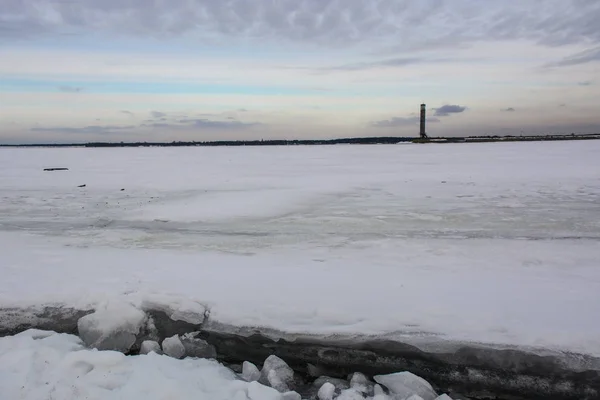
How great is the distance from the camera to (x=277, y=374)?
9.11ft

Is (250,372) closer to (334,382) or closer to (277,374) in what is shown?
(277,374)

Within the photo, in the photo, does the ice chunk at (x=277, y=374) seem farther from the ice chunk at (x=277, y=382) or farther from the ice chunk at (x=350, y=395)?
the ice chunk at (x=350, y=395)

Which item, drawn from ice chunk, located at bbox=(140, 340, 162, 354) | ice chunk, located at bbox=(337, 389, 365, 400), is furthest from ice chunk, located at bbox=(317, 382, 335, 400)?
ice chunk, located at bbox=(140, 340, 162, 354)

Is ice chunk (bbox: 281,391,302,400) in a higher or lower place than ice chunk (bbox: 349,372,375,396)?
higher

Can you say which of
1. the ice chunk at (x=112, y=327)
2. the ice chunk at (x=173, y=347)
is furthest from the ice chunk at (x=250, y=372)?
the ice chunk at (x=112, y=327)

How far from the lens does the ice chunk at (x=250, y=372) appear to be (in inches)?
110

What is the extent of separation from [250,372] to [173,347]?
0.60 m

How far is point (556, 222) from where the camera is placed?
6.18 meters

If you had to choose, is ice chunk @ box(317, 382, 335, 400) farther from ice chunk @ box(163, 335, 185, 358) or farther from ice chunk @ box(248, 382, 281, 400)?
ice chunk @ box(163, 335, 185, 358)

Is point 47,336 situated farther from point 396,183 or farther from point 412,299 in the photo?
point 396,183

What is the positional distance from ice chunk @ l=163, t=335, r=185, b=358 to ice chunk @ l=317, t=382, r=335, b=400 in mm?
1013

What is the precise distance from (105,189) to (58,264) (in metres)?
6.84

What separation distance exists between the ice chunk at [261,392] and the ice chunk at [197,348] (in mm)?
594

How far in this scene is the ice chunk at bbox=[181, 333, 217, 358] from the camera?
3100 mm
